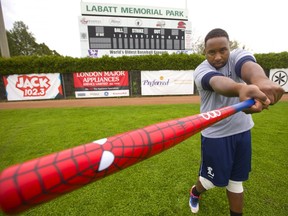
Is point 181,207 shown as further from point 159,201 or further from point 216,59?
point 216,59

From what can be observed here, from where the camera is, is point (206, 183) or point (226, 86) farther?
point (206, 183)

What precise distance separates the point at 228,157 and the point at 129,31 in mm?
15789

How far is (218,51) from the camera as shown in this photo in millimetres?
1617

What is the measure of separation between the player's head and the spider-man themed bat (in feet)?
3.20

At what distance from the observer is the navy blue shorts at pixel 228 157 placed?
1661 millimetres

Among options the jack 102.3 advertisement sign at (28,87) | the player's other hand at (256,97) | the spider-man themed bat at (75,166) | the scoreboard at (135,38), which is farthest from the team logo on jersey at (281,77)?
the spider-man themed bat at (75,166)

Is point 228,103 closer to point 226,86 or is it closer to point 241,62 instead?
point 241,62

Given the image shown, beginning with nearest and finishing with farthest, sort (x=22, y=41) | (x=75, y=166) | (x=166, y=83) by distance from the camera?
(x=75, y=166) → (x=166, y=83) → (x=22, y=41)

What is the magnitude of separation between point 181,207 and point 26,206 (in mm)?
2049

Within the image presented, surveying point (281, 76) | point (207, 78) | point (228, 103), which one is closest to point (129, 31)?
point (281, 76)

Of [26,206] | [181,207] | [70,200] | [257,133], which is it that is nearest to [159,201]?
[181,207]

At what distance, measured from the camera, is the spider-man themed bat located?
1.68ft

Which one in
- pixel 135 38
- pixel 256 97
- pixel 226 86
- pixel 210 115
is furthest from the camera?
A: pixel 135 38

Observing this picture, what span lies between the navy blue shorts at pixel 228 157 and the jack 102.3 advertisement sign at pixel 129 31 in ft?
48.9
